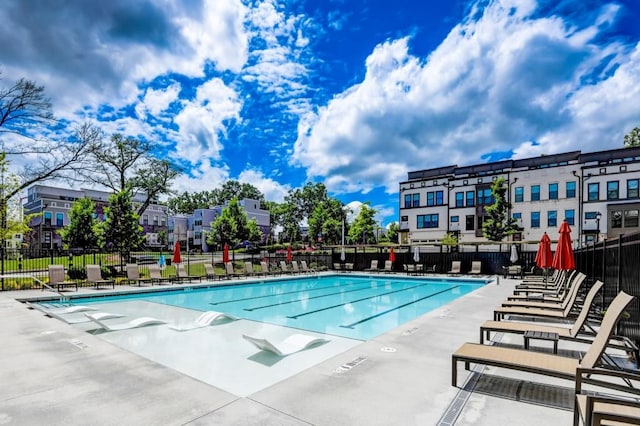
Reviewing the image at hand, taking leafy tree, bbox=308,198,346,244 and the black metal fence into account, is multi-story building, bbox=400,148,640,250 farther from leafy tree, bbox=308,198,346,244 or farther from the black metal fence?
the black metal fence

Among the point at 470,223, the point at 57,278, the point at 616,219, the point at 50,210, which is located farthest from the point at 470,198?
the point at 50,210

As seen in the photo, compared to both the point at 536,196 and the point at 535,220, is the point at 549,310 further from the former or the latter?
the point at 536,196

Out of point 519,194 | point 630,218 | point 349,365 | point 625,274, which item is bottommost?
point 349,365

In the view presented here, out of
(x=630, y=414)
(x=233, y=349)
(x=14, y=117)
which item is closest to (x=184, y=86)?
(x=14, y=117)

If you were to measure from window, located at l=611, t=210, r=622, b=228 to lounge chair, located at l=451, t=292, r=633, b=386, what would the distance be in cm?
3266

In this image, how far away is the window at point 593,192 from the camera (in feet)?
94.3

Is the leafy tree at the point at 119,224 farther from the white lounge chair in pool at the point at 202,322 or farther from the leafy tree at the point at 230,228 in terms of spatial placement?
the white lounge chair in pool at the point at 202,322

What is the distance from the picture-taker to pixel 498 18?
11.4m

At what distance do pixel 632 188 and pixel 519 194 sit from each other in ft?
26.2

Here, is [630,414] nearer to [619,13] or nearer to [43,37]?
[619,13]

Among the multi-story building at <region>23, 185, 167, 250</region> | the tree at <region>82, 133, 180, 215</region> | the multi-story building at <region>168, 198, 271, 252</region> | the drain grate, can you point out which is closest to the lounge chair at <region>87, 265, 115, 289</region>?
the drain grate

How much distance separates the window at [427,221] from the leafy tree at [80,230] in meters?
31.3

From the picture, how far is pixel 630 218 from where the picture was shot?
27562 millimetres

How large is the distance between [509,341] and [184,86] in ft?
60.6
